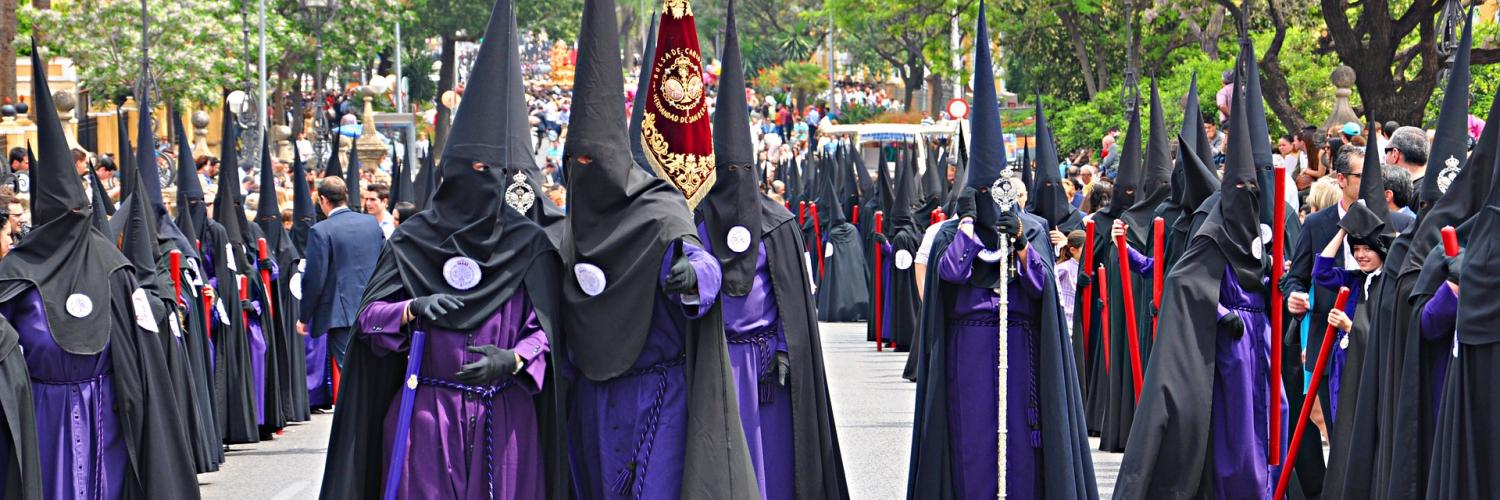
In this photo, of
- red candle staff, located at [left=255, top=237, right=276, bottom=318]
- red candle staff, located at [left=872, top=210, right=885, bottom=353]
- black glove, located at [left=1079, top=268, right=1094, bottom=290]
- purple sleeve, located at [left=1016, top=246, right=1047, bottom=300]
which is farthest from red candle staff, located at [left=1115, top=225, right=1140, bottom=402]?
red candle staff, located at [left=872, top=210, right=885, bottom=353]

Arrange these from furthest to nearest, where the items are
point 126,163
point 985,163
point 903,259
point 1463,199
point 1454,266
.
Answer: point 903,259 → point 126,163 → point 985,163 → point 1463,199 → point 1454,266

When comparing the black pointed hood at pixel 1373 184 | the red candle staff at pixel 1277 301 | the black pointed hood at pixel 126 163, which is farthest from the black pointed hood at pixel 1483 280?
the black pointed hood at pixel 126 163

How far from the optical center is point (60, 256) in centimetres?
842

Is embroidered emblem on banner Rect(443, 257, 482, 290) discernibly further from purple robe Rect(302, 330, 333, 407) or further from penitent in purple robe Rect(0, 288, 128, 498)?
purple robe Rect(302, 330, 333, 407)

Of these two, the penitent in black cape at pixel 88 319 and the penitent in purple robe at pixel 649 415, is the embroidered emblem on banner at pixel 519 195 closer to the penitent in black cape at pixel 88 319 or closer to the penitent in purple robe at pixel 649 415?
the penitent in purple robe at pixel 649 415

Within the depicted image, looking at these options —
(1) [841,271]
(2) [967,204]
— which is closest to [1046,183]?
(2) [967,204]

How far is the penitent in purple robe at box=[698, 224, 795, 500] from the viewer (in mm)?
9102

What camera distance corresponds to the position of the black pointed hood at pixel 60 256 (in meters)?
8.37

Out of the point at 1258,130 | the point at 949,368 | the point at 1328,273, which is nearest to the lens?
the point at 949,368

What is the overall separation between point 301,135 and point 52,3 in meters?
9.09

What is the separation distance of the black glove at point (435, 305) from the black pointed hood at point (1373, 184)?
438 cm

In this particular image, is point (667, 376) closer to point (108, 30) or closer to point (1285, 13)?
point (1285, 13)

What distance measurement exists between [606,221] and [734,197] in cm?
153

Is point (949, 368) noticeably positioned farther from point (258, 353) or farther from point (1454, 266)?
point (258, 353)
